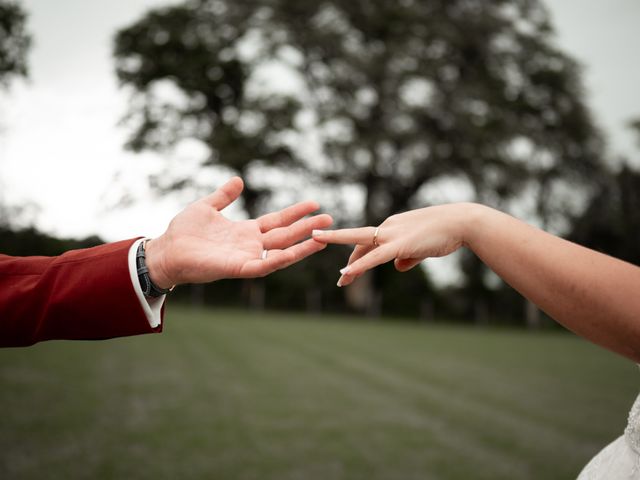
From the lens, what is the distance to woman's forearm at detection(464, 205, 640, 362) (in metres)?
1.11

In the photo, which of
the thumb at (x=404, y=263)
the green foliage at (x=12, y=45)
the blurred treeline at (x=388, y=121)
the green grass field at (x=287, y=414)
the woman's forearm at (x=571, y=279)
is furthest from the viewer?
the blurred treeline at (x=388, y=121)

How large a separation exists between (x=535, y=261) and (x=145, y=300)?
3.23 ft

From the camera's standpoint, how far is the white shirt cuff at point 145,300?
1.30 metres

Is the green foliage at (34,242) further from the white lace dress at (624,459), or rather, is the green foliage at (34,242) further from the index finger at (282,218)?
the white lace dress at (624,459)

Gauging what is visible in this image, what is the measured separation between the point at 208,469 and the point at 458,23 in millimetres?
21387

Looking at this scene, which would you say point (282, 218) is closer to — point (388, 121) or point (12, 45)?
point (12, 45)

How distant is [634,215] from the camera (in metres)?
21.9

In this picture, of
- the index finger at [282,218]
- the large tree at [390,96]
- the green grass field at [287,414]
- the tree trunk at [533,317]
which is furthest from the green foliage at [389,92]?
the index finger at [282,218]

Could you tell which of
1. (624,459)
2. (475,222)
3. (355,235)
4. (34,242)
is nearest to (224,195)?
(355,235)

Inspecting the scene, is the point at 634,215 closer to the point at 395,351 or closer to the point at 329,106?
the point at 329,106

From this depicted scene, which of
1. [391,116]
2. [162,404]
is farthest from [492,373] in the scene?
[391,116]

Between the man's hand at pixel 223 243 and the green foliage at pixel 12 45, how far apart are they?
4.84 metres

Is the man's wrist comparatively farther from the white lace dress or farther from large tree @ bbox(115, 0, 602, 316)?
large tree @ bbox(115, 0, 602, 316)

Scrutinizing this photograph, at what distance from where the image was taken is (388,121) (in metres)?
20.4
